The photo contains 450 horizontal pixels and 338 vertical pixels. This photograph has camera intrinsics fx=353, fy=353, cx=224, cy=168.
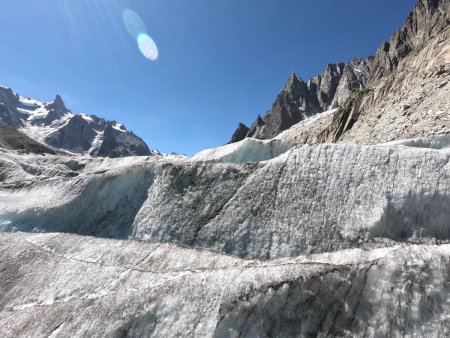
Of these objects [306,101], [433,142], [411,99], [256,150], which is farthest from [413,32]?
[433,142]

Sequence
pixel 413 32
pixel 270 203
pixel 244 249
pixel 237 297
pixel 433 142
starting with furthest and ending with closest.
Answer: pixel 413 32 → pixel 433 142 → pixel 270 203 → pixel 244 249 → pixel 237 297

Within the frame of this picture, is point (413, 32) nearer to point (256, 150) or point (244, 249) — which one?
point (256, 150)

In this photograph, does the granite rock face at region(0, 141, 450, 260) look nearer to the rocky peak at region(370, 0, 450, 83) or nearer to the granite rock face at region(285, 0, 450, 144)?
the granite rock face at region(285, 0, 450, 144)

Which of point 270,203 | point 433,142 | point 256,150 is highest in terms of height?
point 256,150

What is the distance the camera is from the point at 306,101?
19062 cm

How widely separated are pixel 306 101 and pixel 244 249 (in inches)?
7201

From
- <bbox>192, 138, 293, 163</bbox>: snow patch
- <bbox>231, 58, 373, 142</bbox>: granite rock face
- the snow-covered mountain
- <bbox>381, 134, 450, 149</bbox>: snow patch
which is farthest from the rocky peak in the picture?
<bbox>381, 134, 450, 149</bbox>: snow patch

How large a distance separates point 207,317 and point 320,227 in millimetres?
6813

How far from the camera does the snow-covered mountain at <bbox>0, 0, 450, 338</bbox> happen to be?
11.8 metres

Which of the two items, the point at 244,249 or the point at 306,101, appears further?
the point at 306,101

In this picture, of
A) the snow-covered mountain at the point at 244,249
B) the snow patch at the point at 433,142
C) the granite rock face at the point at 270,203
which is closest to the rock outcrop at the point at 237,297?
the snow-covered mountain at the point at 244,249

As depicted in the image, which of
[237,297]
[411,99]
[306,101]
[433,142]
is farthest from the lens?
[306,101]

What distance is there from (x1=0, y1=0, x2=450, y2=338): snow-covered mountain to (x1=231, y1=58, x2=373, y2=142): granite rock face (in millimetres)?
143809

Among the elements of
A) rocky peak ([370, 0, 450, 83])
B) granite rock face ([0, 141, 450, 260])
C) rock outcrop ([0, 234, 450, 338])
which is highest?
rocky peak ([370, 0, 450, 83])
